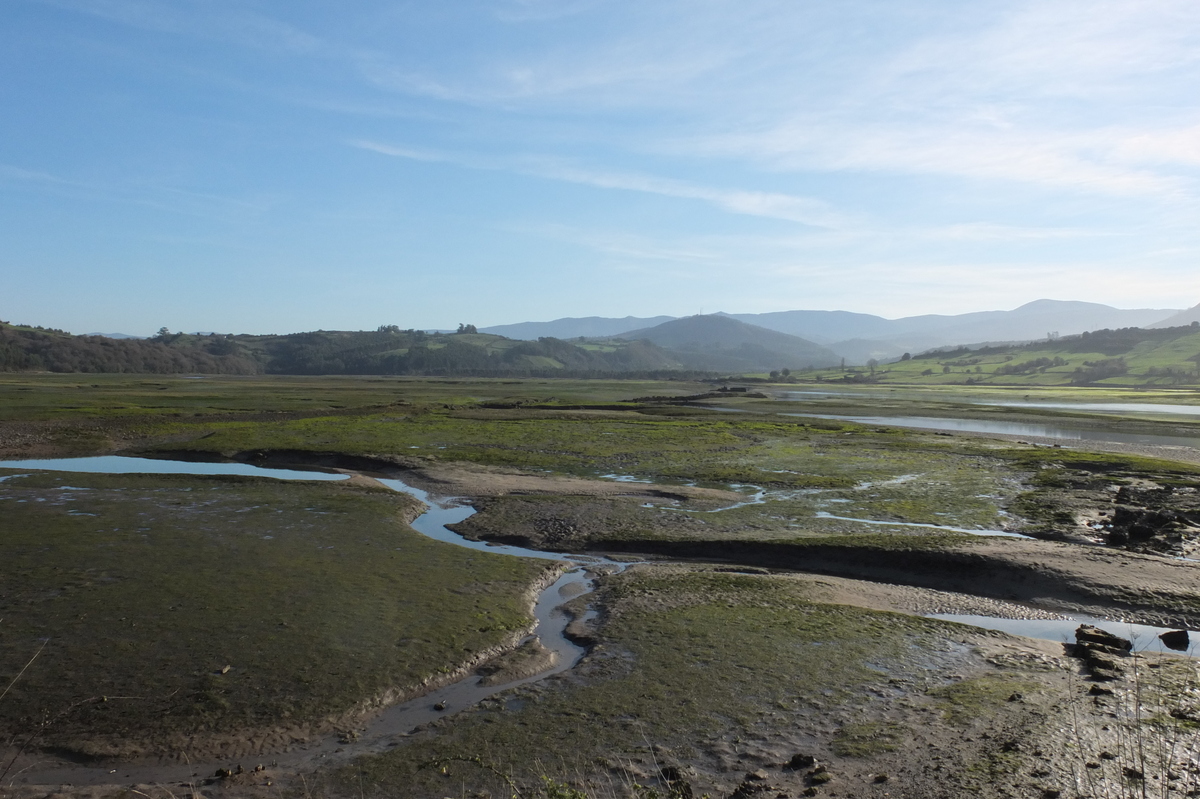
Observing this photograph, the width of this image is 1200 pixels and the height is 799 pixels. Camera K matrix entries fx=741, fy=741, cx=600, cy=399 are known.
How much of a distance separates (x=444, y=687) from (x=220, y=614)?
15.9 feet

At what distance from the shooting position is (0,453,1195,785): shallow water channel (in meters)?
8.15

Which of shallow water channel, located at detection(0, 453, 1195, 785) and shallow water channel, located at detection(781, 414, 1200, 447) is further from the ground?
shallow water channel, located at detection(0, 453, 1195, 785)

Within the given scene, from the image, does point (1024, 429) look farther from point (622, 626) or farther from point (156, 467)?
point (156, 467)

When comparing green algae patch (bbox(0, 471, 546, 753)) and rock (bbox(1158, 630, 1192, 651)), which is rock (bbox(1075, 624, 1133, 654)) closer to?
rock (bbox(1158, 630, 1192, 651))

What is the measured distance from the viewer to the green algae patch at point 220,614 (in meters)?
9.52

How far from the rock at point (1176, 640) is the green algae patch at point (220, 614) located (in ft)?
36.8

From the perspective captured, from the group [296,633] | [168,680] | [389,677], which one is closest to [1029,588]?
[389,677]

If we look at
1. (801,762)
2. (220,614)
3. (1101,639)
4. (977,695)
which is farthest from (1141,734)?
(220,614)

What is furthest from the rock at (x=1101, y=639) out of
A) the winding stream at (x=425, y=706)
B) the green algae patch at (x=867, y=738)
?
the winding stream at (x=425, y=706)

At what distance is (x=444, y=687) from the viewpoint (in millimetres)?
10617

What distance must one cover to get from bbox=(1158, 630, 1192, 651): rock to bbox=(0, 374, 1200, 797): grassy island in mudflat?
1299 mm

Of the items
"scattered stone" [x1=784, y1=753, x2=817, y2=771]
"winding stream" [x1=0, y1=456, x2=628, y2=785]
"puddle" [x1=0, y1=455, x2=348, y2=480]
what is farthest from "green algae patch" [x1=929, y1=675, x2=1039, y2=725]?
"puddle" [x1=0, y1=455, x2=348, y2=480]

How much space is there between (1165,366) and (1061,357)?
1170 inches

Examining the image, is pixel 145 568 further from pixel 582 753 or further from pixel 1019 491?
pixel 1019 491
